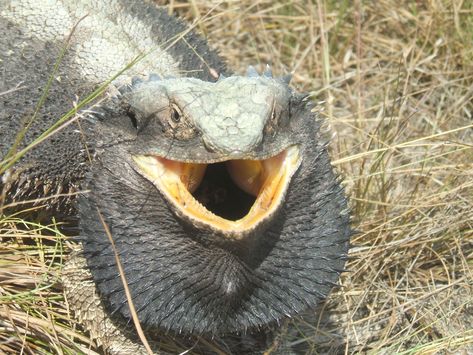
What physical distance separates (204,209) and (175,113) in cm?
34

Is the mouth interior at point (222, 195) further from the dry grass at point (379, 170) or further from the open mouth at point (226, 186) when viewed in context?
the dry grass at point (379, 170)

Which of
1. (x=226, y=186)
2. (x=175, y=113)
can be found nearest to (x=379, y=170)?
(x=226, y=186)

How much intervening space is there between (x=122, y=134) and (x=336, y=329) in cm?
135

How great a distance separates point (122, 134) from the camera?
3.25 metres

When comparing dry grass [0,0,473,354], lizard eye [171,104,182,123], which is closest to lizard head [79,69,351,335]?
lizard eye [171,104,182,123]

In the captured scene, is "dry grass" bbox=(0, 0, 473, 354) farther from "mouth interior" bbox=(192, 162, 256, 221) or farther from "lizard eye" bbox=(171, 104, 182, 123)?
"lizard eye" bbox=(171, 104, 182, 123)

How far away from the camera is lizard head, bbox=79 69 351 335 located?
116 inches

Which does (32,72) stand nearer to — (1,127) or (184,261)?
(1,127)

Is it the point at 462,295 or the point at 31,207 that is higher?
the point at 31,207

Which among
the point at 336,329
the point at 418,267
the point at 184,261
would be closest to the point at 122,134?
the point at 184,261

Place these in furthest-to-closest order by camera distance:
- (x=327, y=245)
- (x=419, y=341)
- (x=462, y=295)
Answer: (x=462, y=295)
(x=419, y=341)
(x=327, y=245)

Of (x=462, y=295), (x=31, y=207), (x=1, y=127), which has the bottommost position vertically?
(x=462, y=295)

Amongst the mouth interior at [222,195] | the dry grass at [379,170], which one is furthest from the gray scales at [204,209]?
the dry grass at [379,170]

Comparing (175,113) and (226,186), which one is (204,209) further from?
(226,186)
